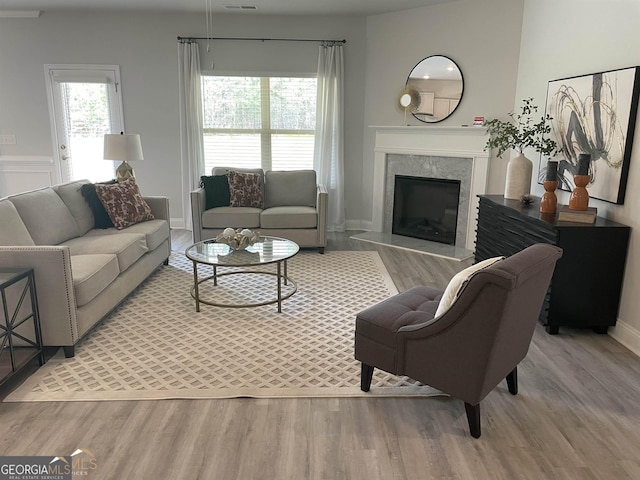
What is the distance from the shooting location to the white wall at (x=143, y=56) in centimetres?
589

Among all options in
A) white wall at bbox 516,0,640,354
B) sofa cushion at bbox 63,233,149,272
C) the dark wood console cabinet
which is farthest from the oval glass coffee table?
white wall at bbox 516,0,640,354

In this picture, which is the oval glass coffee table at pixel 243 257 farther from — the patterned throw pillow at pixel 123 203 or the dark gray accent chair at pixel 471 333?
the dark gray accent chair at pixel 471 333

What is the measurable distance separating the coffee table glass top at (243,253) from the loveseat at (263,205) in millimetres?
1003

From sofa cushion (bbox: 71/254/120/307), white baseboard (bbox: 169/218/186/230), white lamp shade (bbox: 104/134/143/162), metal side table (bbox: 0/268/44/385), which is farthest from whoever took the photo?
white baseboard (bbox: 169/218/186/230)

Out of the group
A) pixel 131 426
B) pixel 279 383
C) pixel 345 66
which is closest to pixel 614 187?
pixel 279 383

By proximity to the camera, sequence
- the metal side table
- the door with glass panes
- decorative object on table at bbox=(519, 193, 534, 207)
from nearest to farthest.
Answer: the metal side table
decorative object on table at bbox=(519, 193, 534, 207)
the door with glass panes

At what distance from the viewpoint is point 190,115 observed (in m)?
6.04

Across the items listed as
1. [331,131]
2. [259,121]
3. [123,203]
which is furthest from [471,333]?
[259,121]

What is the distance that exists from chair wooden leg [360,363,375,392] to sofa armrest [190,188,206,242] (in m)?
3.06

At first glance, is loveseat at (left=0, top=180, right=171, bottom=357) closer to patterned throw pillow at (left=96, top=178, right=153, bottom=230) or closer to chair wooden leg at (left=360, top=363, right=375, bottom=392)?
patterned throw pillow at (left=96, top=178, right=153, bottom=230)

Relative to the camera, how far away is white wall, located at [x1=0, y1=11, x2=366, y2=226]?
5.89 m

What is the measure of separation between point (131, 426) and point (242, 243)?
5.64 ft

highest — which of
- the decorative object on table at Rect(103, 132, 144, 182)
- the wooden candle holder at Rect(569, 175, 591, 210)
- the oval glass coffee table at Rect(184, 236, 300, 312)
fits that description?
the decorative object on table at Rect(103, 132, 144, 182)

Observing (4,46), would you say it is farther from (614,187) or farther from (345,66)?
(614,187)
